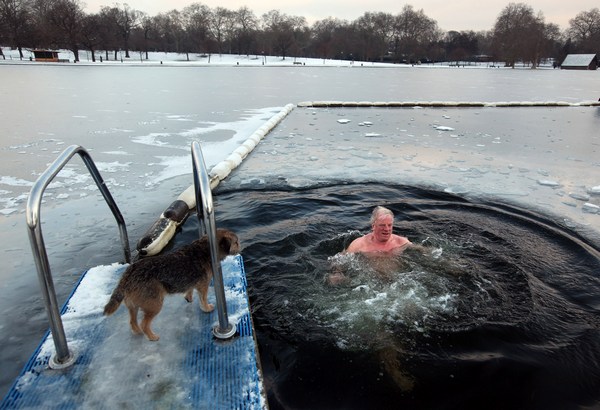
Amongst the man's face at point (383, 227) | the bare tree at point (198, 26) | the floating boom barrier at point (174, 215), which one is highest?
the bare tree at point (198, 26)

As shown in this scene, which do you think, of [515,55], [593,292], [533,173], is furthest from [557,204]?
[515,55]

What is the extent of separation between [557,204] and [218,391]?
5.23m

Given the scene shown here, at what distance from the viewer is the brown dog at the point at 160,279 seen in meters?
2.26

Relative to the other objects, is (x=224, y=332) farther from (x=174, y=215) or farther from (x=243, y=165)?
(x=243, y=165)

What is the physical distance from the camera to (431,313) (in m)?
3.23

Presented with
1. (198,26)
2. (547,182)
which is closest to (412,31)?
(198,26)

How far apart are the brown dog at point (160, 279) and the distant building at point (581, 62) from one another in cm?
8144

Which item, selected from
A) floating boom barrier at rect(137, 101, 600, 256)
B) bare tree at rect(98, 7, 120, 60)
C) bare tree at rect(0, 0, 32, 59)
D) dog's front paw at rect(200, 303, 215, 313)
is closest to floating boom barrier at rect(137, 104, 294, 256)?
floating boom barrier at rect(137, 101, 600, 256)

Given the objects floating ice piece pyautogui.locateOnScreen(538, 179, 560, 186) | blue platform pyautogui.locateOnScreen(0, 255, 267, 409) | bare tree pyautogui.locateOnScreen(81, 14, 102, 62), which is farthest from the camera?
bare tree pyautogui.locateOnScreen(81, 14, 102, 62)

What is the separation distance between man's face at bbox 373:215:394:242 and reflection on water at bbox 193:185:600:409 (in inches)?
11.7

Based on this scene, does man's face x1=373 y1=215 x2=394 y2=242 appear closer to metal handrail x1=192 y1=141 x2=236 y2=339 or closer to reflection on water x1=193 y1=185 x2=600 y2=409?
reflection on water x1=193 y1=185 x2=600 y2=409

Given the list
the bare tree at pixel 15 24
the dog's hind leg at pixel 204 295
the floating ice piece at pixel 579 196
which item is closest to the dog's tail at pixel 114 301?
the dog's hind leg at pixel 204 295

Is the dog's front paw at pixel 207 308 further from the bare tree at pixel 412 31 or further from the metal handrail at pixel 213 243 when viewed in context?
the bare tree at pixel 412 31

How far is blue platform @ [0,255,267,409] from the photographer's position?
2035 millimetres
